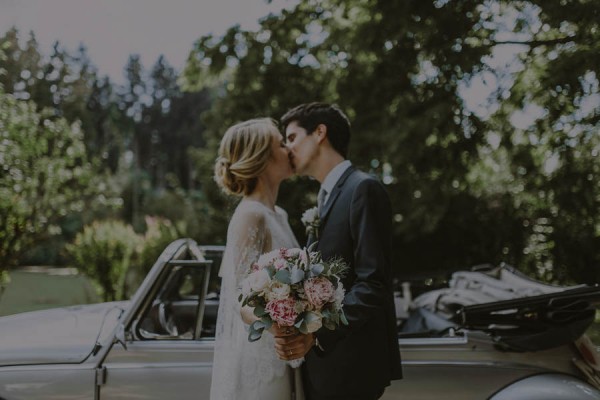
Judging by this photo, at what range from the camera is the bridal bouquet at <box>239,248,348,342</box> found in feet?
6.46

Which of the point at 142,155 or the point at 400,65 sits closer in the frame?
the point at 400,65

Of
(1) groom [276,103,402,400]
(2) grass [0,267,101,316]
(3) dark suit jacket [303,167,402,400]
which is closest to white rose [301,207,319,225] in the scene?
(1) groom [276,103,402,400]

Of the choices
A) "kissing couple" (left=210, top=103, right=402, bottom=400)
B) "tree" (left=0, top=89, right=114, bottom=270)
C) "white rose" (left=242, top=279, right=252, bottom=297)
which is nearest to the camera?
"white rose" (left=242, top=279, right=252, bottom=297)

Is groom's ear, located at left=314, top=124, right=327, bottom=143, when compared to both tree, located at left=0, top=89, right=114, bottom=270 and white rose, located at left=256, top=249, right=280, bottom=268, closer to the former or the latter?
white rose, located at left=256, top=249, right=280, bottom=268

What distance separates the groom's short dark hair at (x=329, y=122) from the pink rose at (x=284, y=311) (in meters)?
0.91

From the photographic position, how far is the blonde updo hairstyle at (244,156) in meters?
2.67

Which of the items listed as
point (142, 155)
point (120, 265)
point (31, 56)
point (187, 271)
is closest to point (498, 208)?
point (120, 265)

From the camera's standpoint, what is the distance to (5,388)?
117 inches

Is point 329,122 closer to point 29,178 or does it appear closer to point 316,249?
point 316,249

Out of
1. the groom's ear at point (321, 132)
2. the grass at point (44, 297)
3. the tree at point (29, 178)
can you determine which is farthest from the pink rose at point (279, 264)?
the grass at point (44, 297)

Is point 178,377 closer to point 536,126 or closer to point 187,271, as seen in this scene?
point 187,271

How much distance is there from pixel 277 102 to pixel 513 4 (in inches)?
202

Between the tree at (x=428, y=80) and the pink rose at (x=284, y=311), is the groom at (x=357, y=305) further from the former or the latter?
the tree at (x=428, y=80)

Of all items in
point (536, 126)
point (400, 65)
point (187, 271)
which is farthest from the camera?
point (400, 65)
